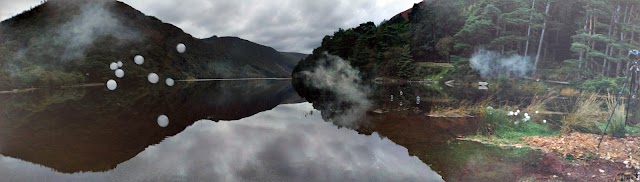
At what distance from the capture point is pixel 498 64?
3422cm

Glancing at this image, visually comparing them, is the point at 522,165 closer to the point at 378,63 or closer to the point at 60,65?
the point at 378,63

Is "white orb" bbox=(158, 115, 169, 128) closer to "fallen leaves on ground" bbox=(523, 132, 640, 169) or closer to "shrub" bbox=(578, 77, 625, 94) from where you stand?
"fallen leaves on ground" bbox=(523, 132, 640, 169)

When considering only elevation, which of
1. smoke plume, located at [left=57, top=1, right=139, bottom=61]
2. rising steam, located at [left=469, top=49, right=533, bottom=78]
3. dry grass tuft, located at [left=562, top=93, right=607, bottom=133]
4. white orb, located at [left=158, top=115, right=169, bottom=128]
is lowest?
white orb, located at [left=158, top=115, right=169, bottom=128]

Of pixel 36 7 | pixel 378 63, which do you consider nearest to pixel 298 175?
pixel 378 63

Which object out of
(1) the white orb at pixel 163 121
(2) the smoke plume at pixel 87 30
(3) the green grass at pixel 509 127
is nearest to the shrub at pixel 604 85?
(3) the green grass at pixel 509 127

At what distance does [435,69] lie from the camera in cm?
4509

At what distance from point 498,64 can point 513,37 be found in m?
3.21

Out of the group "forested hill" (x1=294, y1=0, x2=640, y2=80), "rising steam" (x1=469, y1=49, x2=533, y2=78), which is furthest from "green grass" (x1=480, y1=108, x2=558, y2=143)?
"rising steam" (x1=469, y1=49, x2=533, y2=78)

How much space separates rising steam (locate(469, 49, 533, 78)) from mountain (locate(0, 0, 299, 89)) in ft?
151

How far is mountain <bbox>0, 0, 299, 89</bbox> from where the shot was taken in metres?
47.6

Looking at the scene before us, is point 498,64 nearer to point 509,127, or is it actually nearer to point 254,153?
point 509,127

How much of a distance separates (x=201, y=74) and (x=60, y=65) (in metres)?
66.8

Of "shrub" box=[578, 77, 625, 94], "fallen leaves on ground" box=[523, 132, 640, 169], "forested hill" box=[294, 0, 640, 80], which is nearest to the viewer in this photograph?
"fallen leaves on ground" box=[523, 132, 640, 169]

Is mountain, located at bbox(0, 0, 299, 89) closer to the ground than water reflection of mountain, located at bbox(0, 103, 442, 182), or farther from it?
farther from it
